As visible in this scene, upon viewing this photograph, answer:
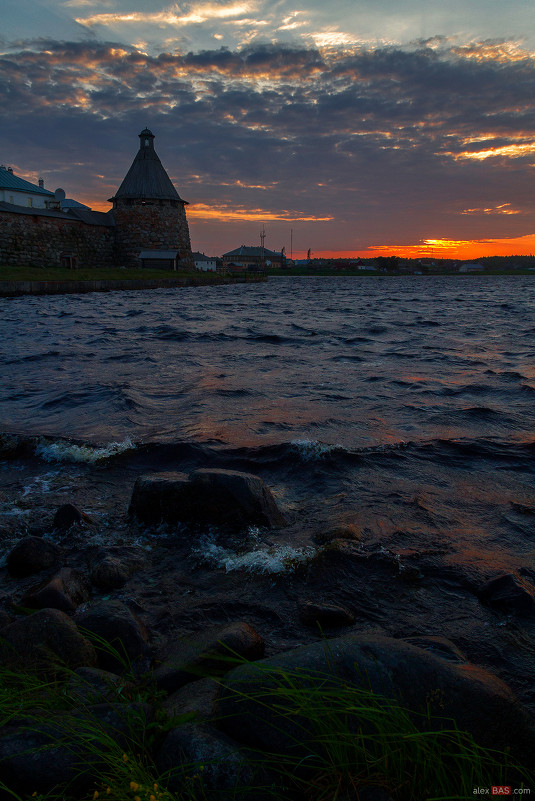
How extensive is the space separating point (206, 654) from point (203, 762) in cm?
67

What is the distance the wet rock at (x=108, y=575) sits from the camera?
11.6ft

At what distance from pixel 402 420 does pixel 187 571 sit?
16.0ft

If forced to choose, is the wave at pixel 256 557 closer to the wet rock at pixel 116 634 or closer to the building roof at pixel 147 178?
the wet rock at pixel 116 634

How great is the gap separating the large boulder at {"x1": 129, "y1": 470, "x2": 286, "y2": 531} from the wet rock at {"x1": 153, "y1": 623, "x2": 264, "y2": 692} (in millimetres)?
1569

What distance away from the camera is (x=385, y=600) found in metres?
3.45

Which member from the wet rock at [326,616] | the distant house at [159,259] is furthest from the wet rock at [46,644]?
the distant house at [159,259]

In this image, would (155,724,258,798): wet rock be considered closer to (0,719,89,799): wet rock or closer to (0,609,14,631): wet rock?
(0,719,89,799): wet rock

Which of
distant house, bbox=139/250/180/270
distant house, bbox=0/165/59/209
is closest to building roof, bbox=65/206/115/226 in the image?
distant house, bbox=0/165/59/209

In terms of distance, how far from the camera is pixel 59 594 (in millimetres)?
3174

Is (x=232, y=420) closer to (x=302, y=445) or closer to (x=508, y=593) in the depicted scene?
(x=302, y=445)

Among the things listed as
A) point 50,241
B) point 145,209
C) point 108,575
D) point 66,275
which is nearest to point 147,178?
point 145,209

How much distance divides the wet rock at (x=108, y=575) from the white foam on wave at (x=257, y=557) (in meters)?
0.61

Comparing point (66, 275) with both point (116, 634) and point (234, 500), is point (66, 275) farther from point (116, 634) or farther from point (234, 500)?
point (116, 634)

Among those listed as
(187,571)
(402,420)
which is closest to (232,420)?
(402,420)
